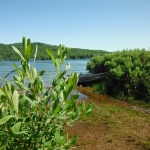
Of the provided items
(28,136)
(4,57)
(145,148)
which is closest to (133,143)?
(145,148)

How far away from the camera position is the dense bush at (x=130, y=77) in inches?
531

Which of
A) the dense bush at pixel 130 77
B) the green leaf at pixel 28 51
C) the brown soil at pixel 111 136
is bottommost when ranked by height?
the brown soil at pixel 111 136

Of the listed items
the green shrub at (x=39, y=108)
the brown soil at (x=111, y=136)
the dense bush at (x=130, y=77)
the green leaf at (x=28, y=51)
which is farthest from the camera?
the dense bush at (x=130, y=77)

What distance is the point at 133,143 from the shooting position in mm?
6820

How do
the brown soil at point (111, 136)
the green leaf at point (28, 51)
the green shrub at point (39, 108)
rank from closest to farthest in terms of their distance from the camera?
the green leaf at point (28, 51)
the green shrub at point (39, 108)
the brown soil at point (111, 136)

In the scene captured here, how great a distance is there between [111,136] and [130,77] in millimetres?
7252

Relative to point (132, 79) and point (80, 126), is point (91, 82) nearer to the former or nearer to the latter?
point (132, 79)

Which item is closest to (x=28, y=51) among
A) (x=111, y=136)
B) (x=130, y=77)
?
(x=111, y=136)

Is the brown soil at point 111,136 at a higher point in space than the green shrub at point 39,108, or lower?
lower

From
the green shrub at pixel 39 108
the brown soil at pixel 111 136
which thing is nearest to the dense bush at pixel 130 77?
the brown soil at pixel 111 136

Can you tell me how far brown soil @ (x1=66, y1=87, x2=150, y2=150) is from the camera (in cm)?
664

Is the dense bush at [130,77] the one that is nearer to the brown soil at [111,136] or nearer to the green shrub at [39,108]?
the brown soil at [111,136]

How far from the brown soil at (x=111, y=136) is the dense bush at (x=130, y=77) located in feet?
15.1

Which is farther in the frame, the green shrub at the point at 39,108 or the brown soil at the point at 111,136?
the brown soil at the point at 111,136
